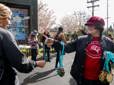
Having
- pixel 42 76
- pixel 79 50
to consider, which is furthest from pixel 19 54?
pixel 42 76

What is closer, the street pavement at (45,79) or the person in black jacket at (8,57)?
the person in black jacket at (8,57)

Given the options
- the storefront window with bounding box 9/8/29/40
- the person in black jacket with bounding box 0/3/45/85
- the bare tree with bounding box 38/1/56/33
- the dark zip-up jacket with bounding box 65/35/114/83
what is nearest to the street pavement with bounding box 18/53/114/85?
the dark zip-up jacket with bounding box 65/35/114/83

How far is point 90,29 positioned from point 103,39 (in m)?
0.25

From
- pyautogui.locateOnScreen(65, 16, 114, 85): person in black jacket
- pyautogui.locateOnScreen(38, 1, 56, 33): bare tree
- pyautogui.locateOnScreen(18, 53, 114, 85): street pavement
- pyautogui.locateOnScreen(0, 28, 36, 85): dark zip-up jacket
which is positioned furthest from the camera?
pyautogui.locateOnScreen(38, 1, 56, 33): bare tree

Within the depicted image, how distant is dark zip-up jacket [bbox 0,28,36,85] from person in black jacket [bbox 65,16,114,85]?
1.61m

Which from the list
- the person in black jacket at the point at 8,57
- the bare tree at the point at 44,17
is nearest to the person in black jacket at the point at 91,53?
the person in black jacket at the point at 8,57

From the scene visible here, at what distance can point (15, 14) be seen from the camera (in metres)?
30.8

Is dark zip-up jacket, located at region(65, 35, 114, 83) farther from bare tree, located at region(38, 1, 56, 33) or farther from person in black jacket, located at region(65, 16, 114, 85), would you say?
bare tree, located at region(38, 1, 56, 33)

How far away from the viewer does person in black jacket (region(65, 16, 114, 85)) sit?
6020 mm

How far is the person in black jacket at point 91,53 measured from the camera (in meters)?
6.02

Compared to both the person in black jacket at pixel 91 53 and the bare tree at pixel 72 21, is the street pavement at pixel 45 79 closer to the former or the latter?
the person in black jacket at pixel 91 53

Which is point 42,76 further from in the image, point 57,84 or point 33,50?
point 33,50

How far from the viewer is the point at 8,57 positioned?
445 cm

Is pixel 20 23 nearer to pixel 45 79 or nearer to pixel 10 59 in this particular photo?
pixel 45 79
